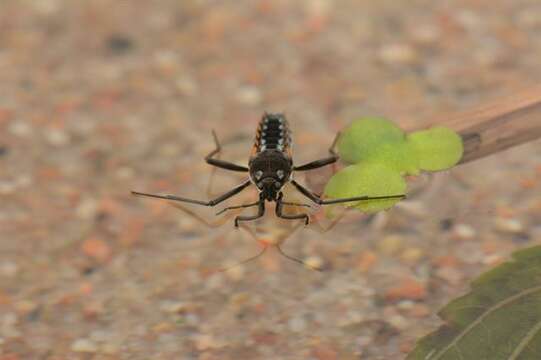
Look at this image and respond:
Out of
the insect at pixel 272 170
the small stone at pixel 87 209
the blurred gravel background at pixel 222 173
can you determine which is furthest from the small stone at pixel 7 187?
the insect at pixel 272 170

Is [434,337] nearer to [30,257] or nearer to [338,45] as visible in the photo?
[30,257]

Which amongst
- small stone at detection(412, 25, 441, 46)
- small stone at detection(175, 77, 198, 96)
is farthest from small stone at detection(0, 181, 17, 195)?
small stone at detection(412, 25, 441, 46)

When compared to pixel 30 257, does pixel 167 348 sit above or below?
below

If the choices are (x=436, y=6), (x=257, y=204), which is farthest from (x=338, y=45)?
(x=257, y=204)

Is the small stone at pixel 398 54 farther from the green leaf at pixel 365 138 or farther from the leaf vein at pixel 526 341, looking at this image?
the leaf vein at pixel 526 341

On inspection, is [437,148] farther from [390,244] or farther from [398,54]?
[398,54]
